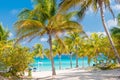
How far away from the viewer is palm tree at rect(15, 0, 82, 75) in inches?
977

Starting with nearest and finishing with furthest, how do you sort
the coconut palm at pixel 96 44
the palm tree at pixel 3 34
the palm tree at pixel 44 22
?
the palm tree at pixel 44 22 < the palm tree at pixel 3 34 < the coconut palm at pixel 96 44

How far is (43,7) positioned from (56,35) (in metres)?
2.83

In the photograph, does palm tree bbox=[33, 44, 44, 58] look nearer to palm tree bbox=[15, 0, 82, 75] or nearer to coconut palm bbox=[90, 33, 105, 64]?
coconut palm bbox=[90, 33, 105, 64]

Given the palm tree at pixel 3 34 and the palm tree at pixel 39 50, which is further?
the palm tree at pixel 39 50

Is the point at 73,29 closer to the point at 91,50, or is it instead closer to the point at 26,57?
the point at 26,57

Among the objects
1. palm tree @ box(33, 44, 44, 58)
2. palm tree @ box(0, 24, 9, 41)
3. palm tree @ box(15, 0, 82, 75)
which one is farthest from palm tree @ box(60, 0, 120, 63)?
palm tree @ box(33, 44, 44, 58)

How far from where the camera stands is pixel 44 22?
25531mm

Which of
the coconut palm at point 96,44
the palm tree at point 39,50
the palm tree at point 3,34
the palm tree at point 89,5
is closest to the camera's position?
the palm tree at point 89,5

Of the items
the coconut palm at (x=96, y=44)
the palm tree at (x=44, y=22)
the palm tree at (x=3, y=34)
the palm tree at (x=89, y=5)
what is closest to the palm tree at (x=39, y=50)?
the coconut palm at (x=96, y=44)

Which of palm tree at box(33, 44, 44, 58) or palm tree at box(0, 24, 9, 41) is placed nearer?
palm tree at box(0, 24, 9, 41)

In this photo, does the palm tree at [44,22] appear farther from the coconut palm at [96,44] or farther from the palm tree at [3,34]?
the coconut palm at [96,44]

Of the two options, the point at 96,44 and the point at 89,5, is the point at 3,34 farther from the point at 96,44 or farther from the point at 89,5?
the point at 89,5

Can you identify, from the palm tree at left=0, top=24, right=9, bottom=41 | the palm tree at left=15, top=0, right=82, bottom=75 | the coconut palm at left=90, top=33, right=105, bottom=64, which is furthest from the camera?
the coconut palm at left=90, top=33, right=105, bottom=64

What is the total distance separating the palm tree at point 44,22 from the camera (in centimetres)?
2483
